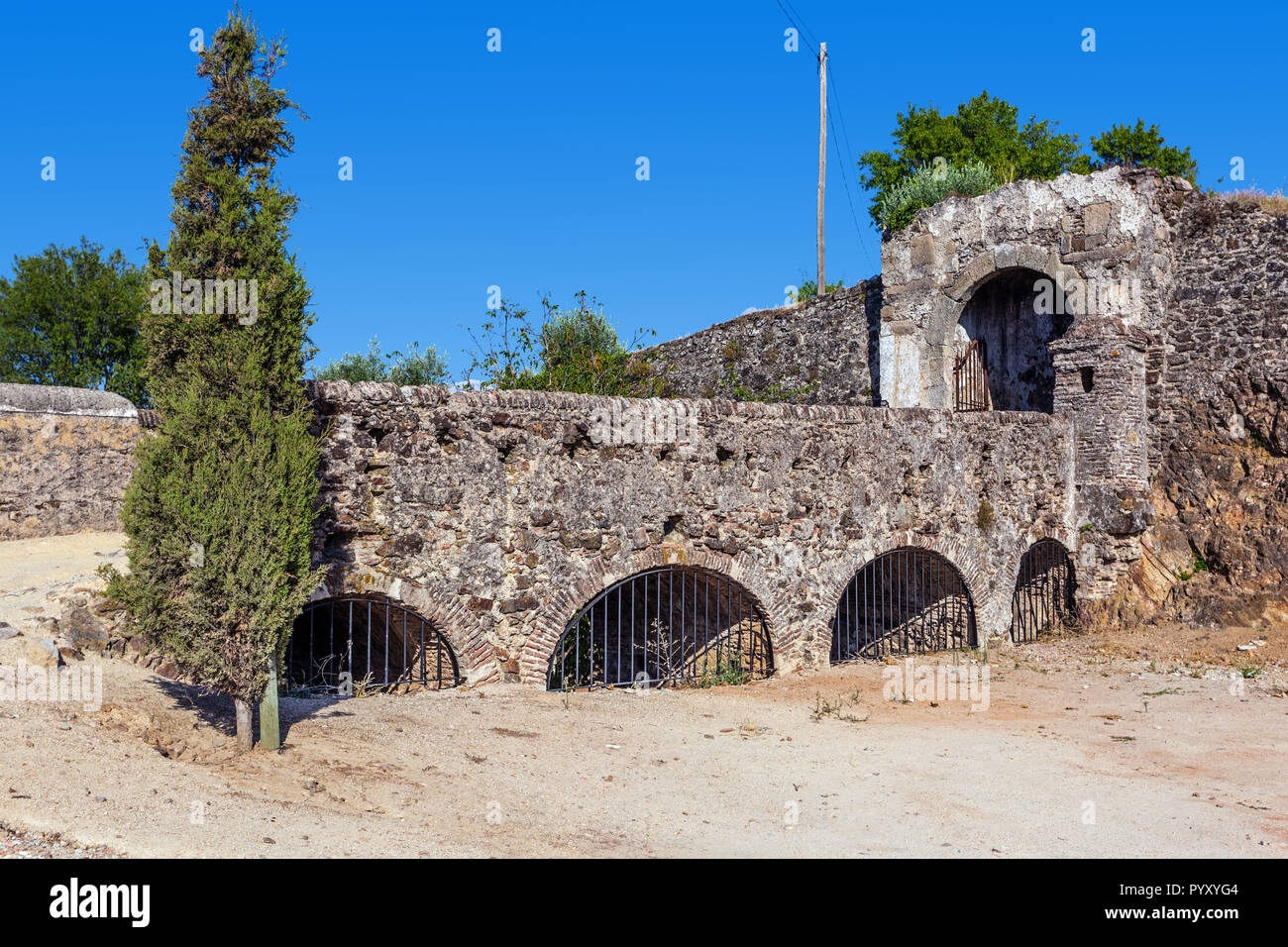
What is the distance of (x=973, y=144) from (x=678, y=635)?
735 inches

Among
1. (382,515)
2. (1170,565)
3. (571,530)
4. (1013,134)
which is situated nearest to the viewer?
(382,515)

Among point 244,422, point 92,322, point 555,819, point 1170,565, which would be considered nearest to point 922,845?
point 555,819

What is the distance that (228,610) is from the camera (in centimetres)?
584

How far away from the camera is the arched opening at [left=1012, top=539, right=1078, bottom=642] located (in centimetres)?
1339

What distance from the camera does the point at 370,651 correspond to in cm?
882

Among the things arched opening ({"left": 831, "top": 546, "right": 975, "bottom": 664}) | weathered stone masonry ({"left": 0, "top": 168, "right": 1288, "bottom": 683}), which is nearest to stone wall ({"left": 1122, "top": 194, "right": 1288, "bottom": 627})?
weathered stone masonry ({"left": 0, "top": 168, "right": 1288, "bottom": 683})

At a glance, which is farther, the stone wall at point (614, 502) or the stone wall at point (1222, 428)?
the stone wall at point (1222, 428)

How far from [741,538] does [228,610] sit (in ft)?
17.2

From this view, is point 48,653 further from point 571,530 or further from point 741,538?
point 741,538

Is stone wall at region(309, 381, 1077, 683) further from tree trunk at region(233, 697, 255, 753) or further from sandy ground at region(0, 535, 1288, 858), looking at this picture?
tree trunk at region(233, 697, 255, 753)

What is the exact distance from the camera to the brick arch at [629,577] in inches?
339

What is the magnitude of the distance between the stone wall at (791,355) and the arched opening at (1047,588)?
3845 mm

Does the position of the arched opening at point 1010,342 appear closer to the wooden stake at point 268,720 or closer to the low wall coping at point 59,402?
the low wall coping at point 59,402

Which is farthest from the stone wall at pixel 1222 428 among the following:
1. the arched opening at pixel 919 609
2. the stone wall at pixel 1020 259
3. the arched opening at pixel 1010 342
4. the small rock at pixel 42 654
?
the small rock at pixel 42 654
